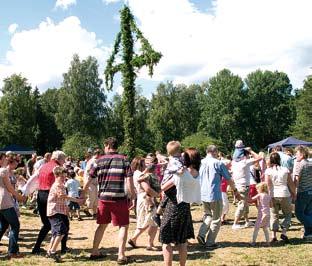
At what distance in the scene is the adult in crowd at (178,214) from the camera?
6027mm

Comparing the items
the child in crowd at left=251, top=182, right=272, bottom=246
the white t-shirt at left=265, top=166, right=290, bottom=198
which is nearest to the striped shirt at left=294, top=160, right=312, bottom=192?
the white t-shirt at left=265, top=166, right=290, bottom=198

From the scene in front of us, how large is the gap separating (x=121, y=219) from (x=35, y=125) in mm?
Result: 52508

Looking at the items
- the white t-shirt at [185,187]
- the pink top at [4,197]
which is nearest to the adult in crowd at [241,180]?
the white t-shirt at [185,187]

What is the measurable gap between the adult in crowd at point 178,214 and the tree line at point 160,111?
44.0 metres

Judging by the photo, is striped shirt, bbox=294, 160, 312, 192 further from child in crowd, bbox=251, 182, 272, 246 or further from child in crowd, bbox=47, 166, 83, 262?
child in crowd, bbox=47, 166, 83, 262

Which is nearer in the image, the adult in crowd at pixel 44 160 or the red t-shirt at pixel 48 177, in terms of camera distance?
the red t-shirt at pixel 48 177

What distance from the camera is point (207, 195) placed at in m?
8.41

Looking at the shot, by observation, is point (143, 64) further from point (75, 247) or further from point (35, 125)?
point (35, 125)

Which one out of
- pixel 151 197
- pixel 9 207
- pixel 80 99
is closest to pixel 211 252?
pixel 151 197

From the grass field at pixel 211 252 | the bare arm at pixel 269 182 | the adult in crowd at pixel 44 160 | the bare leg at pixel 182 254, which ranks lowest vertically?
the grass field at pixel 211 252

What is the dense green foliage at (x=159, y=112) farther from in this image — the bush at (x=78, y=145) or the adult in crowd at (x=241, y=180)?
the adult in crowd at (x=241, y=180)

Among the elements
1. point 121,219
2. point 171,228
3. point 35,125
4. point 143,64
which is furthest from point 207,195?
point 35,125

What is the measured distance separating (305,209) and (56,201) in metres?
4.91

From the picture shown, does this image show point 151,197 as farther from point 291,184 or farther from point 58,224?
point 291,184
